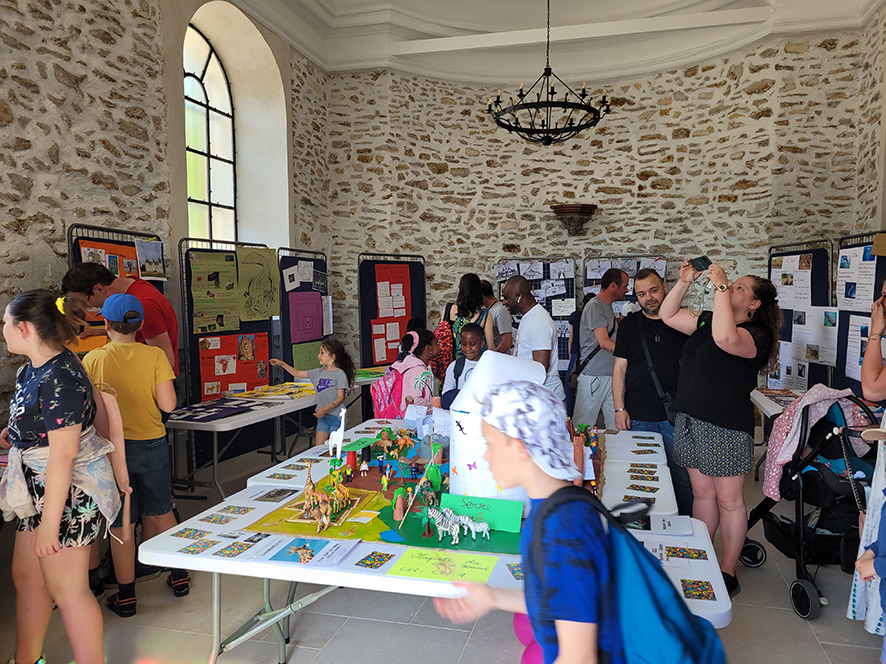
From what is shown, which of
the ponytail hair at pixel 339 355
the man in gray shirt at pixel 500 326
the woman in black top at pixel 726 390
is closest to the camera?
the woman in black top at pixel 726 390

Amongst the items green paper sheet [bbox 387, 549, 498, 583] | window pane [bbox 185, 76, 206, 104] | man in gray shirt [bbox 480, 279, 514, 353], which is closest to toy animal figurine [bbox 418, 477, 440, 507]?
green paper sheet [bbox 387, 549, 498, 583]

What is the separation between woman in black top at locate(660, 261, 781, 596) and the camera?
8.25 ft

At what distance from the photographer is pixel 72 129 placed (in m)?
3.96

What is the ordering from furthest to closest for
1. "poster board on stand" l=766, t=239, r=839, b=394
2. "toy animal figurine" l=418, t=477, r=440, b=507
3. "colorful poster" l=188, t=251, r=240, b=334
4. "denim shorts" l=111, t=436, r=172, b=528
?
"poster board on stand" l=766, t=239, r=839, b=394 < "colorful poster" l=188, t=251, r=240, b=334 < "denim shorts" l=111, t=436, r=172, b=528 < "toy animal figurine" l=418, t=477, r=440, b=507

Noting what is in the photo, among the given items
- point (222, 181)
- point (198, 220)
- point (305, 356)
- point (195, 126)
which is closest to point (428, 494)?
point (305, 356)

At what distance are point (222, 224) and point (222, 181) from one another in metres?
0.47

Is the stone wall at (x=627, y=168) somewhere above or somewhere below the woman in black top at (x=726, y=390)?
above

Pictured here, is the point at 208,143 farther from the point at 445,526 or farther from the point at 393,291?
the point at 445,526

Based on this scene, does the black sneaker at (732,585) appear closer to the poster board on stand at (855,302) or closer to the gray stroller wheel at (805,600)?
the gray stroller wheel at (805,600)

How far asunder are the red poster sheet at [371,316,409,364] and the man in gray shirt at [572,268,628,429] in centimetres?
251

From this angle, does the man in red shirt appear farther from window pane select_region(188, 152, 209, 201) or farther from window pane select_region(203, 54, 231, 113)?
window pane select_region(203, 54, 231, 113)

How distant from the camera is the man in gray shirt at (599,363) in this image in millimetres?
4355

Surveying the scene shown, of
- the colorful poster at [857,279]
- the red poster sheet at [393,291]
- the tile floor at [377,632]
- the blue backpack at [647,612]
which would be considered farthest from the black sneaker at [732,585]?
the red poster sheet at [393,291]

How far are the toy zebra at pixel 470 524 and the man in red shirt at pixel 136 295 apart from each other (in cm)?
247
